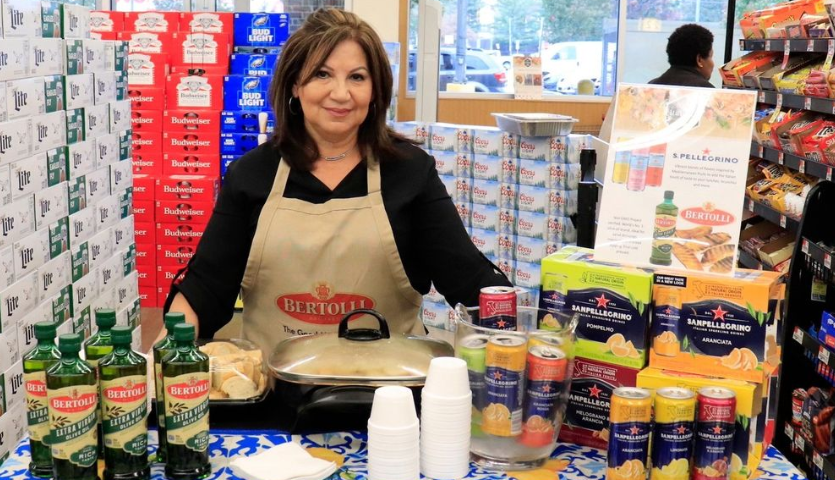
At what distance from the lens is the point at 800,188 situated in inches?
210

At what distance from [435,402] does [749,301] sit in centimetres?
61

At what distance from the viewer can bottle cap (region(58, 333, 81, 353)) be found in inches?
58.9

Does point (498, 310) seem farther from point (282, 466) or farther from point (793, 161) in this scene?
point (793, 161)

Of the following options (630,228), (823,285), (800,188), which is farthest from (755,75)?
(630,228)

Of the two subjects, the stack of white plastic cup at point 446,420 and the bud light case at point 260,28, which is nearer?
the stack of white plastic cup at point 446,420

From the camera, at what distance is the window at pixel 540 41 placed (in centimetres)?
993

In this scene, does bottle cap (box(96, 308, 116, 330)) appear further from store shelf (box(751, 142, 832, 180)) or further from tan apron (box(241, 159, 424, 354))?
store shelf (box(751, 142, 832, 180))

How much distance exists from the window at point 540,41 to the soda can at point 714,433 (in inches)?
334

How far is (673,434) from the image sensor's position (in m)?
1.57

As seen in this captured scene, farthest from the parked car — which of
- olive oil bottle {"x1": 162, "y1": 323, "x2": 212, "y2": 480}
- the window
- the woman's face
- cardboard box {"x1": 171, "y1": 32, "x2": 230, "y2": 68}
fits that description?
olive oil bottle {"x1": 162, "y1": 323, "x2": 212, "y2": 480}

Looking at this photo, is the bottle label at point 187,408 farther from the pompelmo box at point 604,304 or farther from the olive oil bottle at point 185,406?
the pompelmo box at point 604,304

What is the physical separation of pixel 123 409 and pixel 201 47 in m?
5.59

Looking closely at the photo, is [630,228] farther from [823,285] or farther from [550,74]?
[550,74]

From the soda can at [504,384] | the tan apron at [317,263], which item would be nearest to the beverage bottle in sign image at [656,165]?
the soda can at [504,384]
